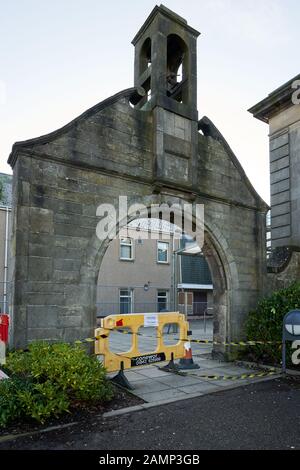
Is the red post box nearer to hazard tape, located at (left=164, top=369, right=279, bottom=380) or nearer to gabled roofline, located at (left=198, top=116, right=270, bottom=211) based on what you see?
hazard tape, located at (left=164, top=369, right=279, bottom=380)

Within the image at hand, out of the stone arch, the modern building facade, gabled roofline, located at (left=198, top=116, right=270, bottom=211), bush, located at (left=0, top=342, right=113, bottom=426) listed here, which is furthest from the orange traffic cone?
the modern building facade

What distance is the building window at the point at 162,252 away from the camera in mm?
27078

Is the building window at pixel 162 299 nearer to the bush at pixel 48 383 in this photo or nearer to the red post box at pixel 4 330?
the red post box at pixel 4 330

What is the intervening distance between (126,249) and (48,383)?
20.4m

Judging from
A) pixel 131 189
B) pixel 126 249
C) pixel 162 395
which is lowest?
pixel 162 395

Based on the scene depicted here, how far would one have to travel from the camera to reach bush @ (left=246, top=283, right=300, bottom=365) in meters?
8.55

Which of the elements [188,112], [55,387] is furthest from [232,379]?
[188,112]

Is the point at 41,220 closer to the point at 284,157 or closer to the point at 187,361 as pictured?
the point at 187,361

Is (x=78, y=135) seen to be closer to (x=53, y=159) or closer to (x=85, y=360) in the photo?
(x=53, y=159)

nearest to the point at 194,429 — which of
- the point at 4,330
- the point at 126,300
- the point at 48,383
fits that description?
the point at 48,383

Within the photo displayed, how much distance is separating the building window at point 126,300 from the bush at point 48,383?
61.5 ft

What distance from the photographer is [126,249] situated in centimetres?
2533

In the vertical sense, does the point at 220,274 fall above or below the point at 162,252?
below

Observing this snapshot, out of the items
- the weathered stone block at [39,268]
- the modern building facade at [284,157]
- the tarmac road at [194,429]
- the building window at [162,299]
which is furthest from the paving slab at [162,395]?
the building window at [162,299]
